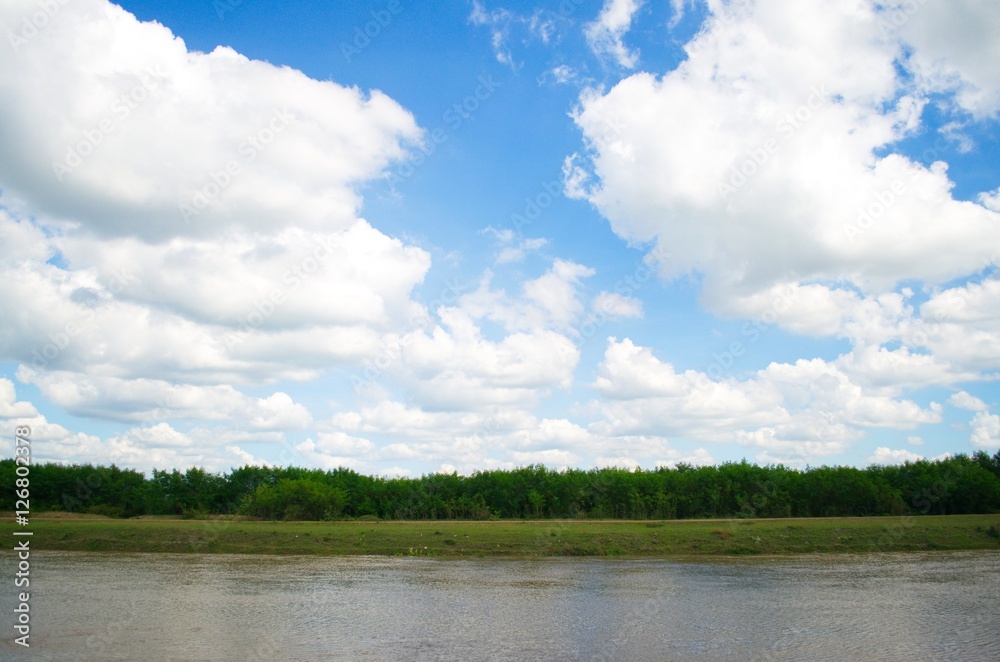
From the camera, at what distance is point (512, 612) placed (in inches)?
942

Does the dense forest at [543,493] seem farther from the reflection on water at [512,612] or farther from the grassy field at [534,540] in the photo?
the reflection on water at [512,612]

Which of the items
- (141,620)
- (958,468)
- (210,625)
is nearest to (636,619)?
(210,625)

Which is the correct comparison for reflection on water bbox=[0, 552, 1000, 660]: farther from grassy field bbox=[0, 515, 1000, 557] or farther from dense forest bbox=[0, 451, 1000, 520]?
dense forest bbox=[0, 451, 1000, 520]

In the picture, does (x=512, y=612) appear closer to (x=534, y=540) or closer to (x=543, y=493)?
(x=534, y=540)

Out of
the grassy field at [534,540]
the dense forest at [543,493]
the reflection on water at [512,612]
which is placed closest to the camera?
the reflection on water at [512,612]

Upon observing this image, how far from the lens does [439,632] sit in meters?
20.3

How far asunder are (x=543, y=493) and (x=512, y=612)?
62.5m

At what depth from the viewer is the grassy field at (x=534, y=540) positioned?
159 ft

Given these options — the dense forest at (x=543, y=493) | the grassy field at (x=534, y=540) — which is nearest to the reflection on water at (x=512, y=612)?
the grassy field at (x=534, y=540)

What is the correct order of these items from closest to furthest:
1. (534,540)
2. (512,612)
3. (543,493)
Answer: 1. (512,612)
2. (534,540)
3. (543,493)

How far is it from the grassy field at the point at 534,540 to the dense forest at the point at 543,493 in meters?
22.3

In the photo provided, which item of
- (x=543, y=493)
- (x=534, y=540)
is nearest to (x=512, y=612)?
(x=534, y=540)

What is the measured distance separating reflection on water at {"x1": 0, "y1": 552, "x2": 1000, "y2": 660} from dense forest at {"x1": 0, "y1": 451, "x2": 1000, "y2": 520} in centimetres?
3844

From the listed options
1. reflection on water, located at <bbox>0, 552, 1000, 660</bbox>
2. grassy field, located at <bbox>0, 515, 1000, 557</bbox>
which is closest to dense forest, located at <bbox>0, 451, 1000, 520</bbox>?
grassy field, located at <bbox>0, 515, 1000, 557</bbox>
